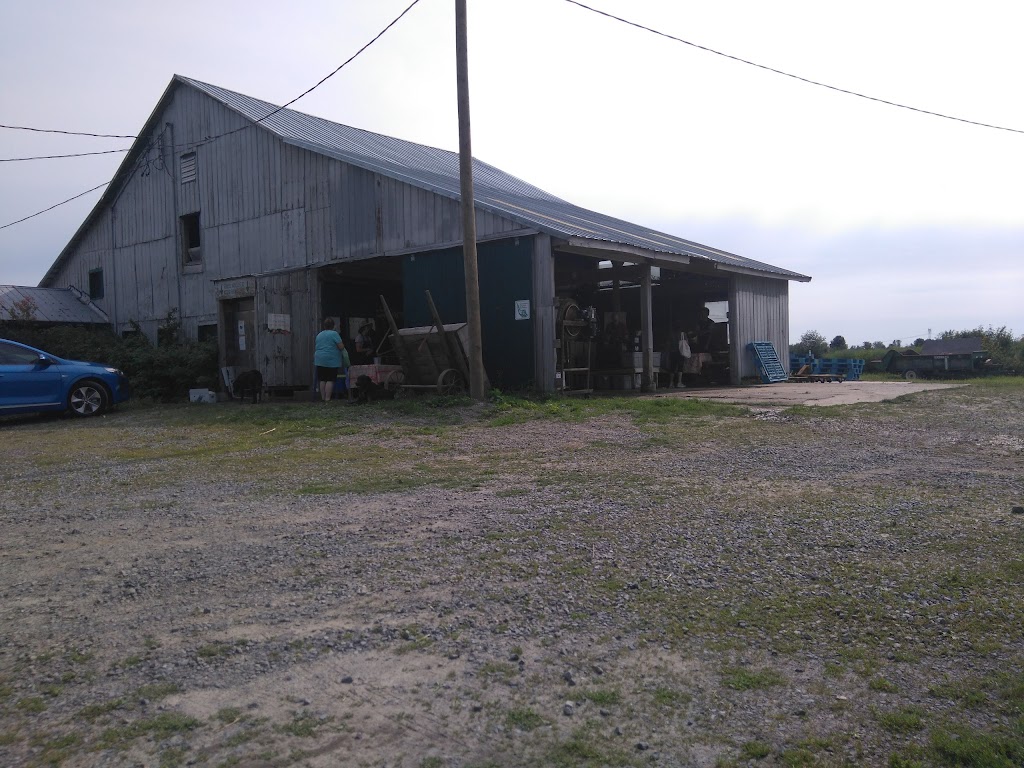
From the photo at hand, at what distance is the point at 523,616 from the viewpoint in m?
3.91

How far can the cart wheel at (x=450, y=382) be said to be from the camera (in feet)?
47.2

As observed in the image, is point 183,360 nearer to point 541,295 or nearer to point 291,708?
point 541,295

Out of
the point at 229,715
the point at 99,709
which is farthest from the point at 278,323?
the point at 229,715

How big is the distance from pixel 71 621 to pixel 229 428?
8.87 m

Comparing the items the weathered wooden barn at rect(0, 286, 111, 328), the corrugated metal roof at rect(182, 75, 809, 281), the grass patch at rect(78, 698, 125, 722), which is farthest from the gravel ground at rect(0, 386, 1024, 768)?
the weathered wooden barn at rect(0, 286, 111, 328)

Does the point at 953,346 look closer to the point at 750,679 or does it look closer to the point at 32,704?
the point at 750,679

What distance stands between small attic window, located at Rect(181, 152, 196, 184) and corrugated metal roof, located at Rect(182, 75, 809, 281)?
1856 millimetres

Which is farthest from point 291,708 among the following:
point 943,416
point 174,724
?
point 943,416

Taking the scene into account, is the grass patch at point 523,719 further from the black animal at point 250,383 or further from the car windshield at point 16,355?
the black animal at point 250,383

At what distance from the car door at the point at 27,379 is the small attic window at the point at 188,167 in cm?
927

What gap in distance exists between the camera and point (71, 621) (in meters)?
3.96

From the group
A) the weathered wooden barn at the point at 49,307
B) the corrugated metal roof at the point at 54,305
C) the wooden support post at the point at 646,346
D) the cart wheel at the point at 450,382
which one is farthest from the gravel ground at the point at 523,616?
the corrugated metal roof at the point at 54,305

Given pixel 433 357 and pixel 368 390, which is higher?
pixel 433 357

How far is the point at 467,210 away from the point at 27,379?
8251mm
